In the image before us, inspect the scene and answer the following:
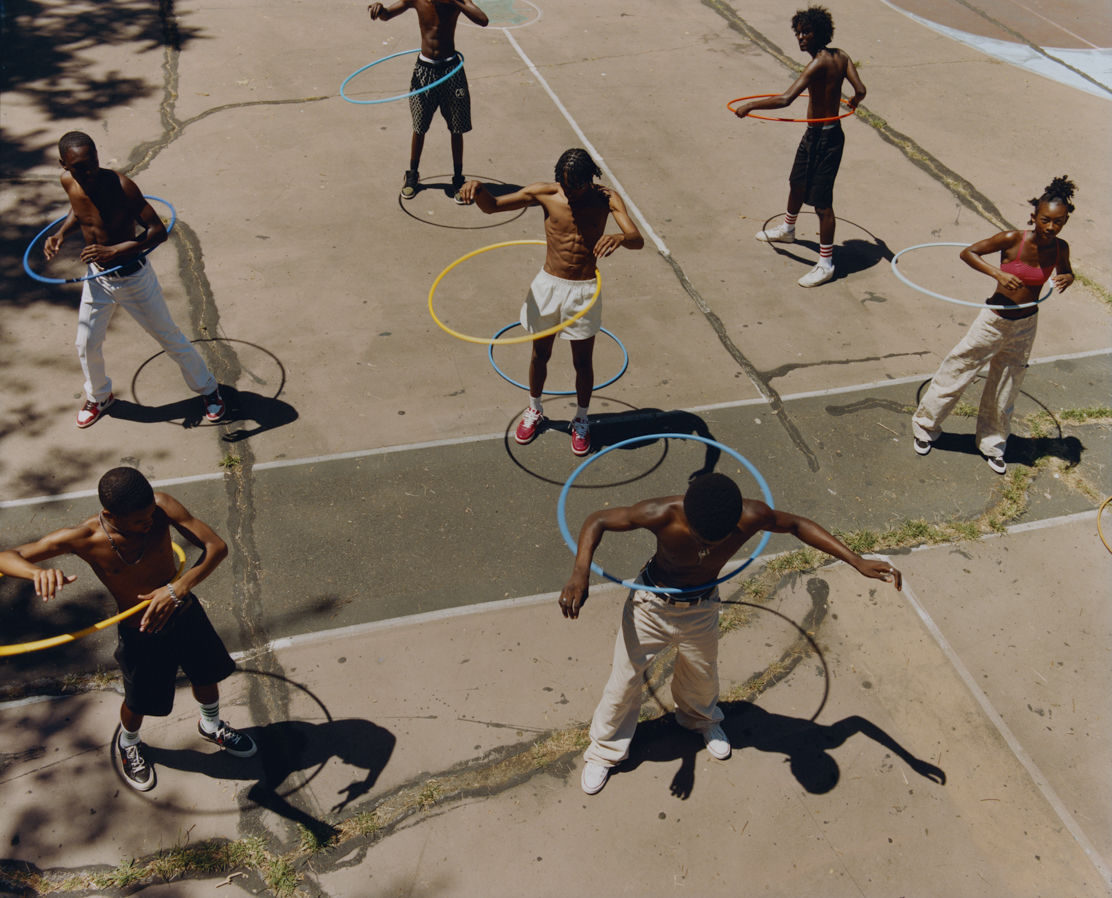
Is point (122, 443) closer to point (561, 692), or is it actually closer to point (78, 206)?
point (78, 206)

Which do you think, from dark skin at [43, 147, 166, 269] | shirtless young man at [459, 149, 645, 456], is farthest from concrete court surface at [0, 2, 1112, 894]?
dark skin at [43, 147, 166, 269]

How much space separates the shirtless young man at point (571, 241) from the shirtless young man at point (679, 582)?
2.39m

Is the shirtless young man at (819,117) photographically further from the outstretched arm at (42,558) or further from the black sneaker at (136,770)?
the black sneaker at (136,770)

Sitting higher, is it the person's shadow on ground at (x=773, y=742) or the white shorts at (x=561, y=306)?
the white shorts at (x=561, y=306)

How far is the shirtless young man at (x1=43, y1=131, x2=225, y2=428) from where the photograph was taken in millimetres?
5883

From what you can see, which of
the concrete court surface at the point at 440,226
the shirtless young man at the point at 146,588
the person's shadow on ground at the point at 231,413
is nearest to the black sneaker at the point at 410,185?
the concrete court surface at the point at 440,226

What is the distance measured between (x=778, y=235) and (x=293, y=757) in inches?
307

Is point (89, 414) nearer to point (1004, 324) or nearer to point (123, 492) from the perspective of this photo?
point (123, 492)

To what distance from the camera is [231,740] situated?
15.4ft

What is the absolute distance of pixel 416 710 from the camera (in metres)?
5.02

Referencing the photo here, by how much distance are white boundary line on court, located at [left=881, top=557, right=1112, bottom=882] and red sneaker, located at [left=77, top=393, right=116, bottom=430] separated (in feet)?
Answer: 22.1

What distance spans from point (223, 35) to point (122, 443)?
9.74 m

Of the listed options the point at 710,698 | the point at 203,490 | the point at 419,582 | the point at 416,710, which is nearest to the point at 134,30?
the point at 203,490

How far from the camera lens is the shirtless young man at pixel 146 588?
3.75 m
